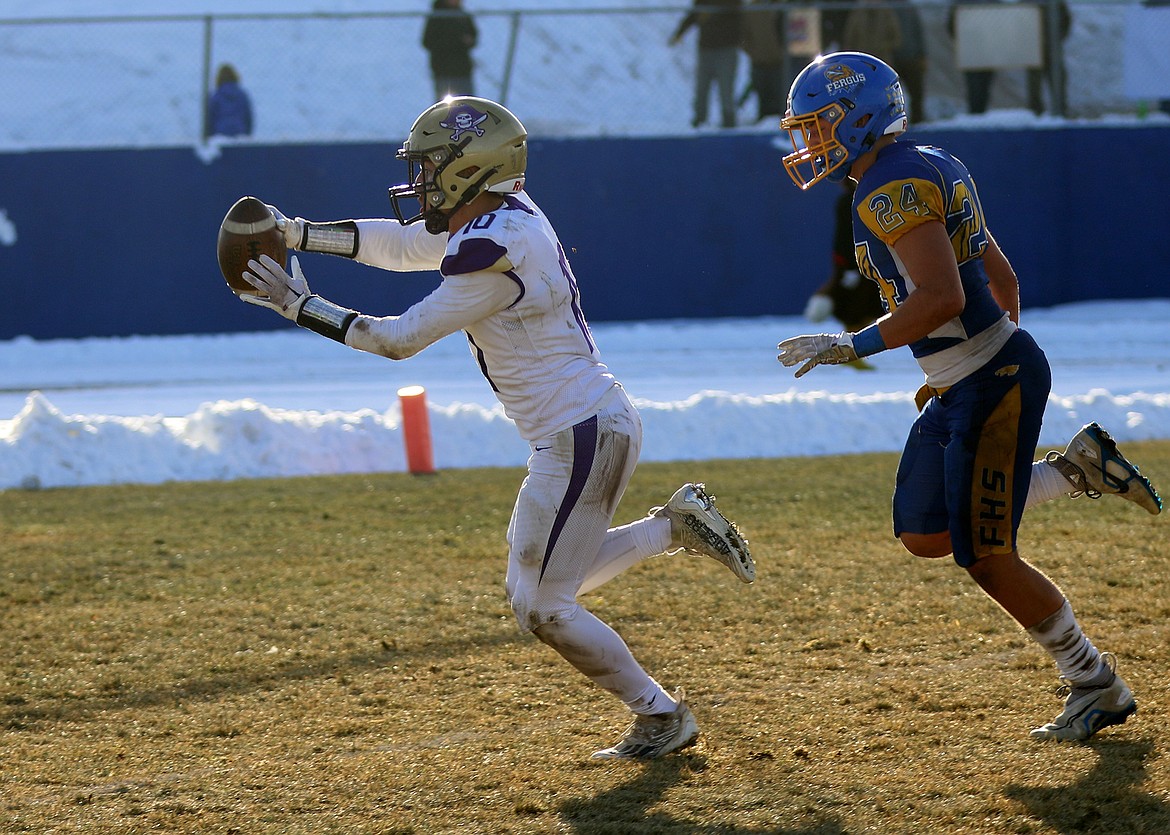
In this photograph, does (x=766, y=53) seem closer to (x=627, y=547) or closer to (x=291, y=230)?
(x=291, y=230)

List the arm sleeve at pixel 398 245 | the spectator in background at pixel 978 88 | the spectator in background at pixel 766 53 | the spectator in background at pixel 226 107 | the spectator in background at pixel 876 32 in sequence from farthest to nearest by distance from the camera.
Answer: the spectator in background at pixel 978 88 → the spectator in background at pixel 226 107 → the spectator in background at pixel 766 53 → the spectator in background at pixel 876 32 → the arm sleeve at pixel 398 245

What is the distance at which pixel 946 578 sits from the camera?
6.33 meters

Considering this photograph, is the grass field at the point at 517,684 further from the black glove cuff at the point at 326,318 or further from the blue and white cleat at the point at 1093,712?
the black glove cuff at the point at 326,318

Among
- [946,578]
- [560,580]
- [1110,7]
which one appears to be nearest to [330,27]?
[1110,7]

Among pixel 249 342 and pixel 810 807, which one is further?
pixel 249 342

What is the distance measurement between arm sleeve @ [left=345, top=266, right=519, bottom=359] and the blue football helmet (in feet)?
3.43

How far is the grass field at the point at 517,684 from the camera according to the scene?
3.87 meters

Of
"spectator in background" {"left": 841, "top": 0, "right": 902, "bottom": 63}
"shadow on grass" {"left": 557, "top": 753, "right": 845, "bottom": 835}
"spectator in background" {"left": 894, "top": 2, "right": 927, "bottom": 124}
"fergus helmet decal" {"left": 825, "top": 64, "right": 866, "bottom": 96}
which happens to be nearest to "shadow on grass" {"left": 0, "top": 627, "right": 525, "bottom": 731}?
"shadow on grass" {"left": 557, "top": 753, "right": 845, "bottom": 835}

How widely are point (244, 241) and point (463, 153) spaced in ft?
2.56

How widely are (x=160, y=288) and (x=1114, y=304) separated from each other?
11.3 metres

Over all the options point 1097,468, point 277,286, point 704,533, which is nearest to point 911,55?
point 1097,468

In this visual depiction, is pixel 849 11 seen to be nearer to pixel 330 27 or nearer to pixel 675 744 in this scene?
pixel 330 27

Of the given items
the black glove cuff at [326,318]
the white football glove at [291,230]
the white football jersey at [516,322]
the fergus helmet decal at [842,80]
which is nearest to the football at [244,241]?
the white football glove at [291,230]

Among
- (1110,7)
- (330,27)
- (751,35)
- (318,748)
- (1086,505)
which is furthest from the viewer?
(330,27)
